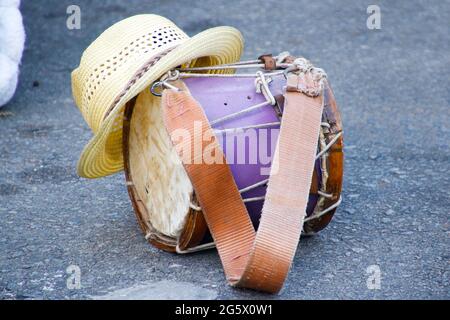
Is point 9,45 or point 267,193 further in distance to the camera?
point 9,45

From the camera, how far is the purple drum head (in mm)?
1945

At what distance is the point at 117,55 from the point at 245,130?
1.36 ft

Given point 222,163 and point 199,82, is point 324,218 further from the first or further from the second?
point 199,82

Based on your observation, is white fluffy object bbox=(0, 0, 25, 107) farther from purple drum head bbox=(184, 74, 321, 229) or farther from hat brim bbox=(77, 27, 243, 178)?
purple drum head bbox=(184, 74, 321, 229)

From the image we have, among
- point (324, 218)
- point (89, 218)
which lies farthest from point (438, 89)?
point (89, 218)

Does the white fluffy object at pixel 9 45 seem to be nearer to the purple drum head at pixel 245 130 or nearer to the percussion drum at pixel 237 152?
the percussion drum at pixel 237 152

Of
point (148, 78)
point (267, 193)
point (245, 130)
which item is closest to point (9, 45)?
point (148, 78)

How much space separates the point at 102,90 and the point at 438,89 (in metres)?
1.73

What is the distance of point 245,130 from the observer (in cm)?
195

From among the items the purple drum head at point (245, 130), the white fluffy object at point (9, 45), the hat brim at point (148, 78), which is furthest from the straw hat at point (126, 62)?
the white fluffy object at point (9, 45)

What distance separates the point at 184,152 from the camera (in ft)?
6.20

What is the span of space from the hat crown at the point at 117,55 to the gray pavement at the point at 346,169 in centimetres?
37

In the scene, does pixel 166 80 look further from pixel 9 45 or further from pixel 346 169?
pixel 9 45

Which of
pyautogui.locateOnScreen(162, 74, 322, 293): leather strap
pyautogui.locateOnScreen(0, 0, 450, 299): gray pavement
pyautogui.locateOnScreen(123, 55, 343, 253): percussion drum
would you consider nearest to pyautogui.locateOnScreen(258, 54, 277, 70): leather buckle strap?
pyautogui.locateOnScreen(123, 55, 343, 253): percussion drum
